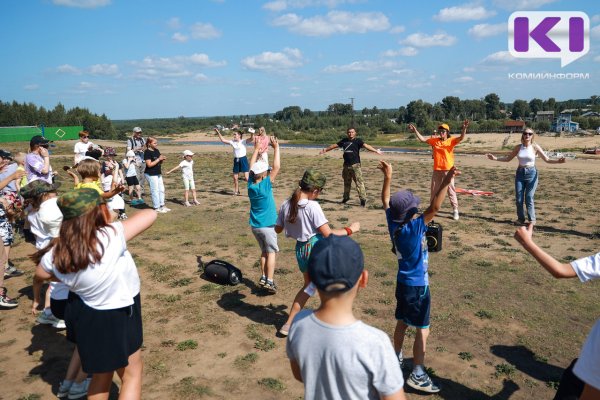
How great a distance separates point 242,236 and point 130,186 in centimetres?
547

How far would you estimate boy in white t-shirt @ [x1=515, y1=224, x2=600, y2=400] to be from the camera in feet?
7.66

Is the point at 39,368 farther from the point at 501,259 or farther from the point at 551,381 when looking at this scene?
the point at 501,259

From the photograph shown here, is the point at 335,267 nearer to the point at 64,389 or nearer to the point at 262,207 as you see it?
the point at 64,389

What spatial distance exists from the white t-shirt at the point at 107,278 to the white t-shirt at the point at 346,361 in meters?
1.55

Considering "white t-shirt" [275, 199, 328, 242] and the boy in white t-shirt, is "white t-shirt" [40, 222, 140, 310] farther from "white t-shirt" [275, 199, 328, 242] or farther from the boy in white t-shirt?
the boy in white t-shirt

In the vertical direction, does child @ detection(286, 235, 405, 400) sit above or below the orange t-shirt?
below

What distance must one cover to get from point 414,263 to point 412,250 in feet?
0.41

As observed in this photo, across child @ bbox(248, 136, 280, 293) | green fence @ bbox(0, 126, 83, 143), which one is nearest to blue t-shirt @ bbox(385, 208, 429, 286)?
child @ bbox(248, 136, 280, 293)

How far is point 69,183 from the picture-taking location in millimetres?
17203

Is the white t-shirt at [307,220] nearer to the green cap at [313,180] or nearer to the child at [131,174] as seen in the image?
the green cap at [313,180]

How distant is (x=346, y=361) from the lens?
1.88 m

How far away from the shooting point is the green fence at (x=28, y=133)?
4169cm

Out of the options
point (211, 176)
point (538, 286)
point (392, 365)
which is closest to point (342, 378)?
point (392, 365)

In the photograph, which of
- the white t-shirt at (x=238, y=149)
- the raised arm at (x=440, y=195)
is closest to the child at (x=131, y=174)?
the white t-shirt at (x=238, y=149)
